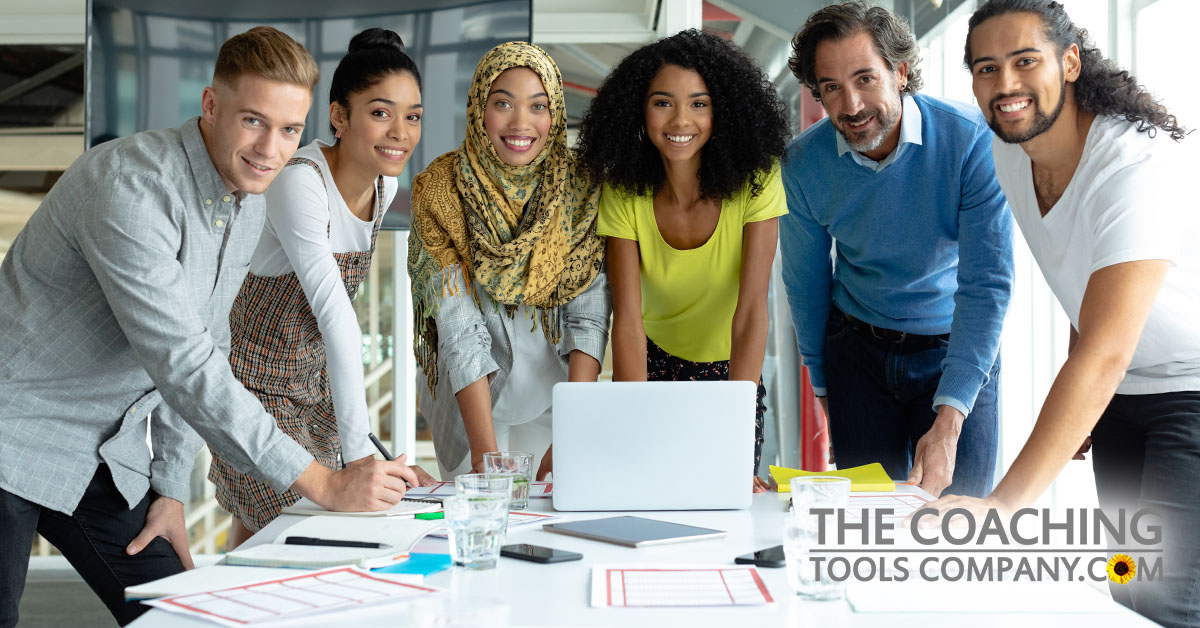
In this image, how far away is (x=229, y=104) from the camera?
167 cm

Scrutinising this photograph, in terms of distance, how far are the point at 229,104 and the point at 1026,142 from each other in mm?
1411

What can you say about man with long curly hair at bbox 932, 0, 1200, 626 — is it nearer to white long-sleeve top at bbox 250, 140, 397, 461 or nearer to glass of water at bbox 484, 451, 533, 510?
glass of water at bbox 484, 451, 533, 510

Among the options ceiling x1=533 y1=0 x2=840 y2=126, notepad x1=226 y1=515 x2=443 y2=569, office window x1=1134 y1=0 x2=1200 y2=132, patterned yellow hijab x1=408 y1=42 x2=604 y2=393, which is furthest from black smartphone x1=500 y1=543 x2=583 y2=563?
ceiling x1=533 y1=0 x2=840 y2=126

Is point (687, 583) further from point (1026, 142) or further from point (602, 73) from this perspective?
point (602, 73)

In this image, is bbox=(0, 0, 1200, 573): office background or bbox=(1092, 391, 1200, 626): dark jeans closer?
bbox=(1092, 391, 1200, 626): dark jeans

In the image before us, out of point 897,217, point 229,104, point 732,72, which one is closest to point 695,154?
point 732,72

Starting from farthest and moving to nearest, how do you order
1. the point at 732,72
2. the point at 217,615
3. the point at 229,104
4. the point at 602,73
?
the point at 602,73 < the point at 732,72 < the point at 229,104 < the point at 217,615

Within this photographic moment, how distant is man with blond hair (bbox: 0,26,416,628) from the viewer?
4.97 feet

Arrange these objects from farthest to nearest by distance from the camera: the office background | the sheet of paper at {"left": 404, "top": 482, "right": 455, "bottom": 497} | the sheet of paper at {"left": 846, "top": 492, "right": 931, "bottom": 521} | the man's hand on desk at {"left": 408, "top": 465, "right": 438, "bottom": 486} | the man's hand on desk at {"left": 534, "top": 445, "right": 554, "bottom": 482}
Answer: the office background, the man's hand on desk at {"left": 534, "top": 445, "right": 554, "bottom": 482}, the man's hand on desk at {"left": 408, "top": 465, "right": 438, "bottom": 486}, the sheet of paper at {"left": 404, "top": 482, "right": 455, "bottom": 497}, the sheet of paper at {"left": 846, "top": 492, "right": 931, "bottom": 521}

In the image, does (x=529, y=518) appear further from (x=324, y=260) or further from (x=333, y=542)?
(x=324, y=260)

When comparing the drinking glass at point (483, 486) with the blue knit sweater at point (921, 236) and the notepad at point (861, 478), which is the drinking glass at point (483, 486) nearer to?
the notepad at point (861, 478)

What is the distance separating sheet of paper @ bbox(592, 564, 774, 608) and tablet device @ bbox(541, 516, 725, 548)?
0.39 ft

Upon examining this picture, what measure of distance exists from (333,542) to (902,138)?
5.12 feet

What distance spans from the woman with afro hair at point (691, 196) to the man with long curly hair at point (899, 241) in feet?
0.53
